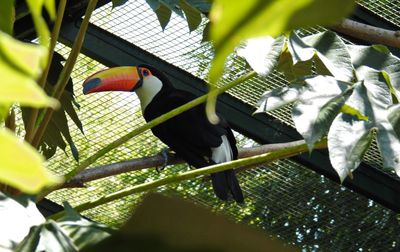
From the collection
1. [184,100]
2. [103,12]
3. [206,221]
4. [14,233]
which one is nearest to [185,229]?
[206,221]

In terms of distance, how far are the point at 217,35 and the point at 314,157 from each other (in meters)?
2.13

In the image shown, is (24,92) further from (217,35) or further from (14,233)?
(14,233)

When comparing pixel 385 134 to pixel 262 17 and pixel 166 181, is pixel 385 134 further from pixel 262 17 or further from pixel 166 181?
pixel 262 17

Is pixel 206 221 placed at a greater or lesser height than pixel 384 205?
greater

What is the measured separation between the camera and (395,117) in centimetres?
112

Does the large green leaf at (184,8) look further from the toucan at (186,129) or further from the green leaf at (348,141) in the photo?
the toucan at (186,129)

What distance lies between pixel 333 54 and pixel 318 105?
247 mm

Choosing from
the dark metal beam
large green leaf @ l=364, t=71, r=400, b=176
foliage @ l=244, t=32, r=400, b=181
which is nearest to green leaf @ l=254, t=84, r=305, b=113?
foliage @ l=244, t=32, r=400, b=181

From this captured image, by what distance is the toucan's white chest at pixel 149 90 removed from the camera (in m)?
2.56

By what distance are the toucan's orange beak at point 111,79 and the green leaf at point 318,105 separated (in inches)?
44.8

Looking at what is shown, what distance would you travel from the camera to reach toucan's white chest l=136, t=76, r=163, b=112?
2.56 meters

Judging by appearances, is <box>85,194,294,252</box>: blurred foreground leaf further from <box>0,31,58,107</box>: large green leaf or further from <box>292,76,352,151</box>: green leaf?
<box>292,76,352,151</box>: green leaf

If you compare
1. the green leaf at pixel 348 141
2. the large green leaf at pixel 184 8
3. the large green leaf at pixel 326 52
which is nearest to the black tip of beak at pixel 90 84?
the large green leaf at pixel 184 8

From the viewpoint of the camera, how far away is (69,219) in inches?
27.5
